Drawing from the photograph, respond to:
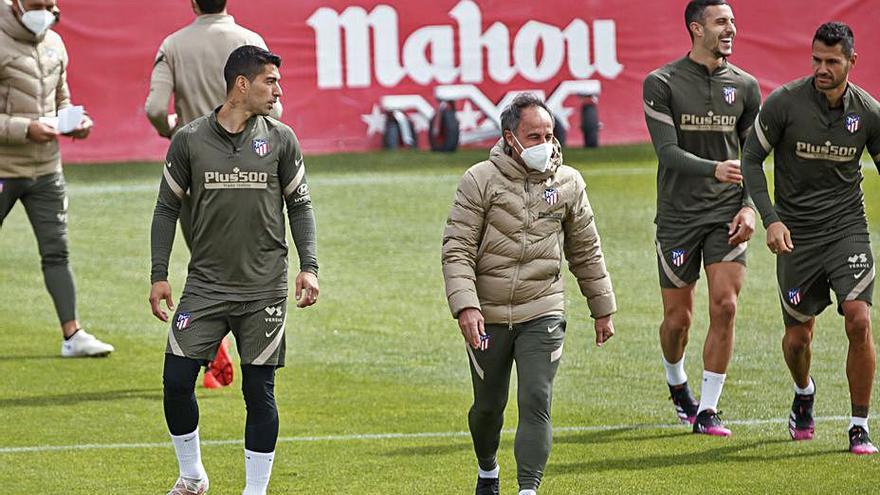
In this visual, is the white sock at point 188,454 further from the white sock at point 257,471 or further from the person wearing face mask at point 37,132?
the person wearing face mask at point 37,132

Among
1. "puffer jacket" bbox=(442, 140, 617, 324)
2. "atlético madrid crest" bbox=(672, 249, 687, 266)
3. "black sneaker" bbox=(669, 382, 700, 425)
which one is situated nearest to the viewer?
"puffer jacket" bbox=(442, 140, 617, 324)

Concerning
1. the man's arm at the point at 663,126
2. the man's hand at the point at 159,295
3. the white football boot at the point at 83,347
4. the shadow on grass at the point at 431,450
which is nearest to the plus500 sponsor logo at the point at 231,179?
the man's hand at the point at 159,295

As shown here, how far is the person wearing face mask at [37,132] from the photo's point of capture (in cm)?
1156

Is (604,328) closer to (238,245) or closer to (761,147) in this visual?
(238,245)

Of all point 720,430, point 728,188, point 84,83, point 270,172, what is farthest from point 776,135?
point 84,83

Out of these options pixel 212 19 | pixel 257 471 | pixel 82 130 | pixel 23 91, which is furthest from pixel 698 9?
pixel 23 91

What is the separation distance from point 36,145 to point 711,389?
16.8ft

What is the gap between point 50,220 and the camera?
11930 mm

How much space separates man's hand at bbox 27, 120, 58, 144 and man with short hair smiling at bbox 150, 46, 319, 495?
3.69m

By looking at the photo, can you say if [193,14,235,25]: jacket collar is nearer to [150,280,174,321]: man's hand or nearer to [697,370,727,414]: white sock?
[150,280,174,321]: man's hand

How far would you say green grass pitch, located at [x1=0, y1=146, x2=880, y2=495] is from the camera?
8758mm

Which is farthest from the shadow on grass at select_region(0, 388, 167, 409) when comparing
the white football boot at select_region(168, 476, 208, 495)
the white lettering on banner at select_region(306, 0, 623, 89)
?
the white lettering on banner at select_region(306, 0, 623, 89)

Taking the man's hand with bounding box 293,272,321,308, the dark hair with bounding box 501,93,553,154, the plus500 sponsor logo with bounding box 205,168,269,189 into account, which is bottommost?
the man's hand with bounding box 293,272,321,308

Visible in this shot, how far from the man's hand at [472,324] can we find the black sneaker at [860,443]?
8.74ft
